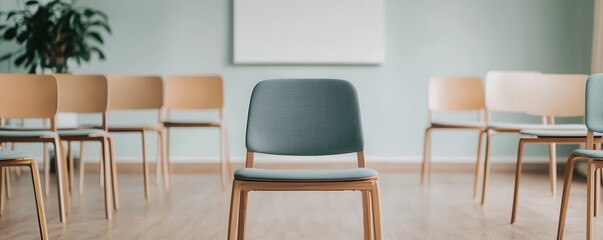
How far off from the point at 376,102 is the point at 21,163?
364 centimetres

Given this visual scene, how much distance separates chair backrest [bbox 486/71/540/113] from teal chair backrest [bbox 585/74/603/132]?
165 cm

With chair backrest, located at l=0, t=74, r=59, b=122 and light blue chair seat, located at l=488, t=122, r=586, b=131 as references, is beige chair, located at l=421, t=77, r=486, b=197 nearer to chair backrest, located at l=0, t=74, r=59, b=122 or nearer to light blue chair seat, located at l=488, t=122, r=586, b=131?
light blue chair seat, located at l=488, t=122, r=586, b=131

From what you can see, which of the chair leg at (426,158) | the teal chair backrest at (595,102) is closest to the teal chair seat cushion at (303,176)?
the teal chair backrest at (595,102)

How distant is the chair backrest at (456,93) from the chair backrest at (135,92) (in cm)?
206

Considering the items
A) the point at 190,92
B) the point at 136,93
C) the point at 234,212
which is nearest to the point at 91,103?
the point at 136,93

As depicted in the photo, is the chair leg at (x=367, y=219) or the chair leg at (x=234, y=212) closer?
the chair leg at (x=234, y=212)

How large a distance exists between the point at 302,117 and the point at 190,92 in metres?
2.84

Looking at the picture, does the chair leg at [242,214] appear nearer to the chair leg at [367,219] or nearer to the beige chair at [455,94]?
the chair leg at [367,219]

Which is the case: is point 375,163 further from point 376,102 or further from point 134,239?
point 134,239

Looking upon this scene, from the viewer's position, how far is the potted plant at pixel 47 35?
17.2 ft

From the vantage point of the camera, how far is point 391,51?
19.9ft

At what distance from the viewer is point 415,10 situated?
6062mm

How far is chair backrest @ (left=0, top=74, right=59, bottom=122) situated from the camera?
3645mm

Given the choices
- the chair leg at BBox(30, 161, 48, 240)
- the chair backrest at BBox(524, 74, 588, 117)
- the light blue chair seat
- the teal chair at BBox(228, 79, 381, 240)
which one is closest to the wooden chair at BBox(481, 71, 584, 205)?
the chair backrest at BBox(524, 74, 588, 117)
